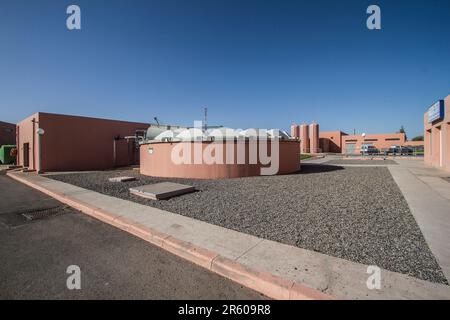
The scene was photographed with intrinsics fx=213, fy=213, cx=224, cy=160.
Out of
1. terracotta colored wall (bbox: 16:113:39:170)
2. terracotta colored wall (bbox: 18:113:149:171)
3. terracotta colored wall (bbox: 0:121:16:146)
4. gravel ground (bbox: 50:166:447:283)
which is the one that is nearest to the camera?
gravel ground (bbox: 50:166:447:283)

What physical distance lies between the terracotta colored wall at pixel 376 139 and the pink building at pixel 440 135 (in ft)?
112

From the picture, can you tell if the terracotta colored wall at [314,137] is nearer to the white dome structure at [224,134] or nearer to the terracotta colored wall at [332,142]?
the terracotta colored wall at [332,142]

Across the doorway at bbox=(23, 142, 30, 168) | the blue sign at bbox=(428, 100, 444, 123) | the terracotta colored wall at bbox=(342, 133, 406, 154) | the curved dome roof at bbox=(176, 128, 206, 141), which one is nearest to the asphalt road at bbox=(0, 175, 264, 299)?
the curved dome roof at bbox=(176, 128, 206, 141)

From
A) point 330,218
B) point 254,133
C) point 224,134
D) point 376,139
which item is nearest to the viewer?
point 330,218

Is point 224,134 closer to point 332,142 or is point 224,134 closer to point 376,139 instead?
point 332,142

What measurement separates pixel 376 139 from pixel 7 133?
7378cm

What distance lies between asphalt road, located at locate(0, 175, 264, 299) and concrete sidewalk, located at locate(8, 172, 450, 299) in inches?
6.9

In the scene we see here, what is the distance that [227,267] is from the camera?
3029 millimetres

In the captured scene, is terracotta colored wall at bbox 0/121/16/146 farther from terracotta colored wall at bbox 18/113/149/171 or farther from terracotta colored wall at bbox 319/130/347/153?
terracotta colored wall at bbox 319/130/347/153

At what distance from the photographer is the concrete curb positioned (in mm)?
2500

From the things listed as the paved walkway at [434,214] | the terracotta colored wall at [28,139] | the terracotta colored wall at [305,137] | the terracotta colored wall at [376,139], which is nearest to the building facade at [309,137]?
the terracotta colored wall at [305,137]

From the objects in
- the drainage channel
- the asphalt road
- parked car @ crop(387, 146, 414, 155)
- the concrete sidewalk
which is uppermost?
parked car @ crop(387, 146, 414, 155)

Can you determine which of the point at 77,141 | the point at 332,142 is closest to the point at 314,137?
the point at 332,142

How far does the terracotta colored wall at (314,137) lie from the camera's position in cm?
4720
